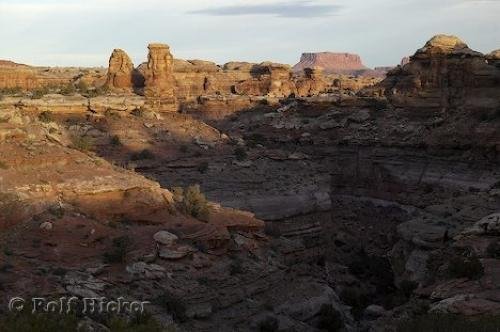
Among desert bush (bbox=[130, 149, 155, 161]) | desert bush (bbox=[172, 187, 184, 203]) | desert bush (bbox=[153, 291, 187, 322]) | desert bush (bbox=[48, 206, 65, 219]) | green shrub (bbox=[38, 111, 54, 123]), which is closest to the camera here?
desert bush (bbox=[153, 291, 187, 322])

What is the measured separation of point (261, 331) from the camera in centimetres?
1966

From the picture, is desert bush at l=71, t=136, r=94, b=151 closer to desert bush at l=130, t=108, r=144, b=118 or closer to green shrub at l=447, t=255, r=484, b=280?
desert bush at l=130, t=108, r=144, b=118

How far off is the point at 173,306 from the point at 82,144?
15.0 meters

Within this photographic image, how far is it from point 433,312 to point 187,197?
10926 millimetres

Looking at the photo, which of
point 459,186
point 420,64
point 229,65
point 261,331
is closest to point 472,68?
point 420,64

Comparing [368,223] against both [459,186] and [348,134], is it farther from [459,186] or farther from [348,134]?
[348,134]

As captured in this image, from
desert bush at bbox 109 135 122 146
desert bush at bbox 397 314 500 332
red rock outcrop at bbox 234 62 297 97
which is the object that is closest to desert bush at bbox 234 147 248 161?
desert bush at bbox 109 135 122 146

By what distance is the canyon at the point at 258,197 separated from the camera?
1858 centimetres

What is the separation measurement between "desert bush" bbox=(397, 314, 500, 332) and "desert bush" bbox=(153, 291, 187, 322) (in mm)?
5748

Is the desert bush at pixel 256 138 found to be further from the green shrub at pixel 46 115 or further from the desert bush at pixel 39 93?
the desert bush at pixel 39 93

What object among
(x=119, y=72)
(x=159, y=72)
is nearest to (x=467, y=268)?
(x=159, y=72)

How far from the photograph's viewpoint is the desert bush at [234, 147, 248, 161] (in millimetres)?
36222

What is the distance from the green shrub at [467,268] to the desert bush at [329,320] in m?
4.32

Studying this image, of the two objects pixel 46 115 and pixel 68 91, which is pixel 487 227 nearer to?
pixel 46 115
